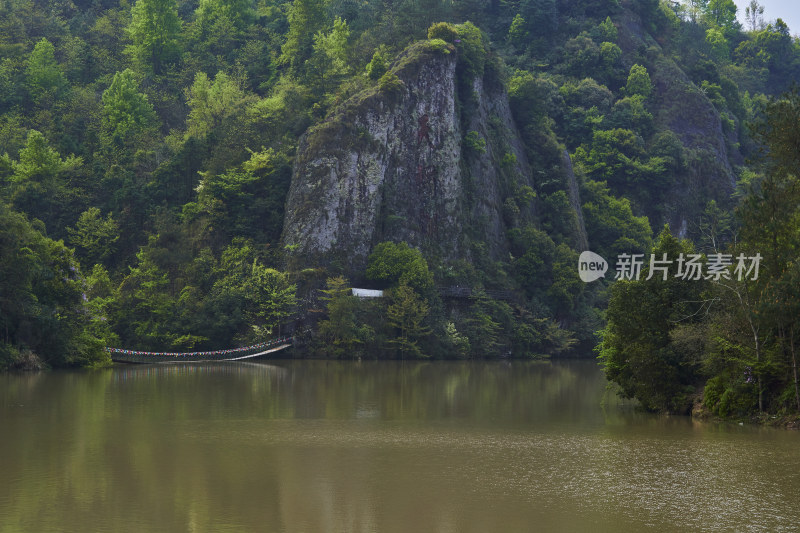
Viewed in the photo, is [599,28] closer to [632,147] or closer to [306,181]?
[632,147]

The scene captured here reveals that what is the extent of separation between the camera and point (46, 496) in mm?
16781

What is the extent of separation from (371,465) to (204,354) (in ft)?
129

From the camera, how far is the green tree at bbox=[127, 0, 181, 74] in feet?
305

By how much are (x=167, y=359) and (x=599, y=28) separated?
68931 millimetres

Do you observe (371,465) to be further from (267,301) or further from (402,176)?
(402,176)

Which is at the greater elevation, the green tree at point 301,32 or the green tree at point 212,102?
the green tree at point 301,32

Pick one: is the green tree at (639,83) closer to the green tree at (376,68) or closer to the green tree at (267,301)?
the green tree at (376,68)

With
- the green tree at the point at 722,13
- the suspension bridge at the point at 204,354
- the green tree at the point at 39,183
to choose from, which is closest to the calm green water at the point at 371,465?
the suspension bridge at the point at 204,354

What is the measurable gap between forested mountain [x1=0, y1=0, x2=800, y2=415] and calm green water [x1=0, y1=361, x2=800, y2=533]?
8.02 metres

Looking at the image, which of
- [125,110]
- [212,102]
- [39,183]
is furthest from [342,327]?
[125,110]

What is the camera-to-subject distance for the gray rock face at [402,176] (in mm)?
67375

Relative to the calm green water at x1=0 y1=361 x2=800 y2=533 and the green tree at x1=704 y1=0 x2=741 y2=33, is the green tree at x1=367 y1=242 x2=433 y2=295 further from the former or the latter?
the green tree at x1=704 y1=0 x2=741 y2=33

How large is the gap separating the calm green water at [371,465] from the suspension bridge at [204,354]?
58.5 ft

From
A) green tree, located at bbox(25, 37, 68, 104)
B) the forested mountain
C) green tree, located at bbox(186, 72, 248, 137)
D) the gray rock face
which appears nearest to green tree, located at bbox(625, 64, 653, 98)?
the forested mountain
